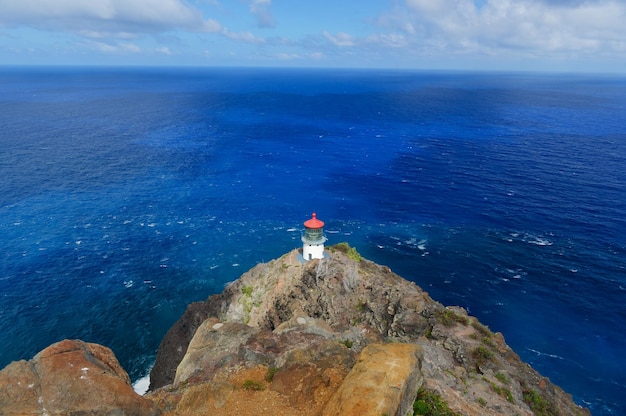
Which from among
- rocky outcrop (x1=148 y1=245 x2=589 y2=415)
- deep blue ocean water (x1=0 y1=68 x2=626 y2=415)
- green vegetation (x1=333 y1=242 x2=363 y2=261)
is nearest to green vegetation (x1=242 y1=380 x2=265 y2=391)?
rocky outcrop (x1=148 y1=245 x2=589 y2=415)

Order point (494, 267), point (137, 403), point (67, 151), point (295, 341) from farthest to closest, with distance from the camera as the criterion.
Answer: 1. point (67, 151)
2. point (494, 267)
3. point (295, 341)
4. point (137, 403)

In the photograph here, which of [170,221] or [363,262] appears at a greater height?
[363,262]

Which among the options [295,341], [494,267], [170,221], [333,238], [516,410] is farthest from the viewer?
[170,221]

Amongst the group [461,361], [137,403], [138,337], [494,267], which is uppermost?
[137,403]

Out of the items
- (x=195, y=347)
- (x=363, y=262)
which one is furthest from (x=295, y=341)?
(x=363, y=262)

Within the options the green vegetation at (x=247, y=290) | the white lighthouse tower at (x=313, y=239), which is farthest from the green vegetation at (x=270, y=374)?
the green vegetation at (x=247, y=290)

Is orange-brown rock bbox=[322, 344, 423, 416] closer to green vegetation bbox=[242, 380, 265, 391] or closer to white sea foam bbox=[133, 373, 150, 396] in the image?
green vegetation bbox=[242, 380, 265, 391]

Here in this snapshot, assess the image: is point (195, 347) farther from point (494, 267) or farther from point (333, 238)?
point (494, 267)

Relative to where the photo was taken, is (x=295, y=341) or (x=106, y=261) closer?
(x=295, y=341)
